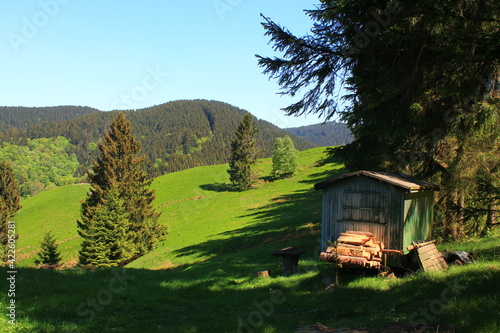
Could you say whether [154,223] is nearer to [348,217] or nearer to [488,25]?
[348,217]

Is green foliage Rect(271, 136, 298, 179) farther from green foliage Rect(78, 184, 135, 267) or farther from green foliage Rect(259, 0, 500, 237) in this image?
green foliage Rect(259, 0, 500, 237)

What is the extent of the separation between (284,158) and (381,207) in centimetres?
5807

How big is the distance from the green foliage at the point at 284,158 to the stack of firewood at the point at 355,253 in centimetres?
5918

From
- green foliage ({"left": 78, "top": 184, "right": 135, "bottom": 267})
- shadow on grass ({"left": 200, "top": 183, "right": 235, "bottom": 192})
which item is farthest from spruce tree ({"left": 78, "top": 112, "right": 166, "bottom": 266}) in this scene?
shadow on grass ({"left": 200, "top": 183, "right": 235, "bottom": 192})

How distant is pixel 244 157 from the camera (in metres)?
69.7

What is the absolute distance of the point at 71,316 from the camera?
356 inches

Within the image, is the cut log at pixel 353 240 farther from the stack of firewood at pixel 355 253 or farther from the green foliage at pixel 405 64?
the green foliage at pixel 405 64

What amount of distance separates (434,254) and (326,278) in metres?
3.82

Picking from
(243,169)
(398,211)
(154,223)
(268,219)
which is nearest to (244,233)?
(268,219)

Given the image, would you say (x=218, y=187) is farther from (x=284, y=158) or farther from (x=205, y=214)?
(x=205, y=214)

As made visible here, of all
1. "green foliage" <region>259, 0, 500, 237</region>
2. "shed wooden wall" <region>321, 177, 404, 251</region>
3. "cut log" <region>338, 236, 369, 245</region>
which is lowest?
"cut log" <region>338, 236, 369, 245</region>

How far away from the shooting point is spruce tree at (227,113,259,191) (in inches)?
2714

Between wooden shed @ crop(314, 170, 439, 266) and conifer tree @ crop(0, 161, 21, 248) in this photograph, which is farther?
conifer tree @ crop(0, 161, 21, 248)

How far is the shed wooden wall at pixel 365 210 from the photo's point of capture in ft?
43.7
